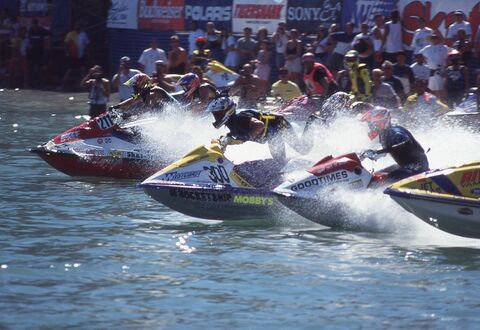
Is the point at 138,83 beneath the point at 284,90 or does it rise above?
above

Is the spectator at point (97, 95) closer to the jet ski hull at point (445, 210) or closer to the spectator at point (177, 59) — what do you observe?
the spectator at point (177, 59)

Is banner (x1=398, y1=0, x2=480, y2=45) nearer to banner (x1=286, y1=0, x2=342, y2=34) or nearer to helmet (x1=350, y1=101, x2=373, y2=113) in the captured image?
banner (x1=286, y1=0, x2=342, y2=34)

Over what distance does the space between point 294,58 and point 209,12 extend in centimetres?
461

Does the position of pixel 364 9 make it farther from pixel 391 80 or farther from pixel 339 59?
pixel 391 80

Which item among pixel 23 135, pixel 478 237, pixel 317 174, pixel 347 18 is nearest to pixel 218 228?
pixel 317 174

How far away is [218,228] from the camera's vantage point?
1373cm

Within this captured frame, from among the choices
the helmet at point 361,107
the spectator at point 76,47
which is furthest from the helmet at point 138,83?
the spectator at point 76,47

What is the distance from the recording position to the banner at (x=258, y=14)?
92.2ft

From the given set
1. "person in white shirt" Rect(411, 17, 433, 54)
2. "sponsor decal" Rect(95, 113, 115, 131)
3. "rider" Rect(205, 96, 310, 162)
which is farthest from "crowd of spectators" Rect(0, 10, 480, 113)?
"rider" Rect(205, 96, 310, 162)

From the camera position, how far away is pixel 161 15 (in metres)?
31.9

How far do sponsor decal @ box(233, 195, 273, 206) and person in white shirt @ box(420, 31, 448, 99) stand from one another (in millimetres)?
9989

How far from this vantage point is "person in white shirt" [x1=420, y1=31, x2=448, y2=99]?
900 inches

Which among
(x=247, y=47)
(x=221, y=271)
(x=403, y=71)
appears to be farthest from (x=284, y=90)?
(x=221, y=271)

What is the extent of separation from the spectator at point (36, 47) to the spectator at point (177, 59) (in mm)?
9000
